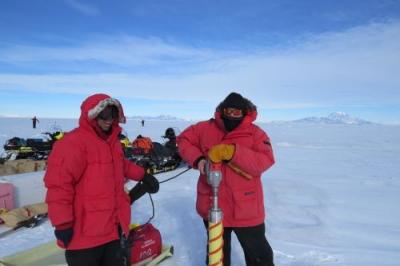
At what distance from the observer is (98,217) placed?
2080mm

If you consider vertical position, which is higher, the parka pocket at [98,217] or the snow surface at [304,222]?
the parka pocket at [98,217]

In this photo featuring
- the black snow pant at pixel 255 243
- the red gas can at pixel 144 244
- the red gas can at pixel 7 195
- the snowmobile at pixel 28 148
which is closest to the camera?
the black snow pant at pixel 255 243

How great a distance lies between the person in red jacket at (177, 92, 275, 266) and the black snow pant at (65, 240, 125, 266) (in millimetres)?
642

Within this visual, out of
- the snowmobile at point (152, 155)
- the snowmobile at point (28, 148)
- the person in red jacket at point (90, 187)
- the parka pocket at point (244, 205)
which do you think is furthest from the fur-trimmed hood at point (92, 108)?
the snowmobile at point (28, 148)

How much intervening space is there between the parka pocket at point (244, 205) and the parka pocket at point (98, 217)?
0.79 metres

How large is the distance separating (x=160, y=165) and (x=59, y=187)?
7.59m

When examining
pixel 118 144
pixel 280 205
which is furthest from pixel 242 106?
pixel 280 205

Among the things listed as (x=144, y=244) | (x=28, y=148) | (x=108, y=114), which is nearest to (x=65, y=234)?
(x=108, y=114)

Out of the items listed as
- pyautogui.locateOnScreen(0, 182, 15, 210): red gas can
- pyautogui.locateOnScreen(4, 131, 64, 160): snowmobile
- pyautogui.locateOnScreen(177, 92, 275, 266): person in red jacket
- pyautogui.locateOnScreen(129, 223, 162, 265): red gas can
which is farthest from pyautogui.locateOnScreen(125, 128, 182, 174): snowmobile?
pyautogui.locateOnScreen(177, 92, 275, 266): person in red jacket

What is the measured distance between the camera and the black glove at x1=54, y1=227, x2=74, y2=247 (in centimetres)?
193

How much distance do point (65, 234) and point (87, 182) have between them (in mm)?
296

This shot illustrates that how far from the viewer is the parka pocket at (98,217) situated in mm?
2041

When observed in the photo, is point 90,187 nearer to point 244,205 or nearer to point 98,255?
point 98,255

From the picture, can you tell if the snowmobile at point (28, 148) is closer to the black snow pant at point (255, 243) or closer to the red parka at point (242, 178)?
the red parka at point (242, 178)
